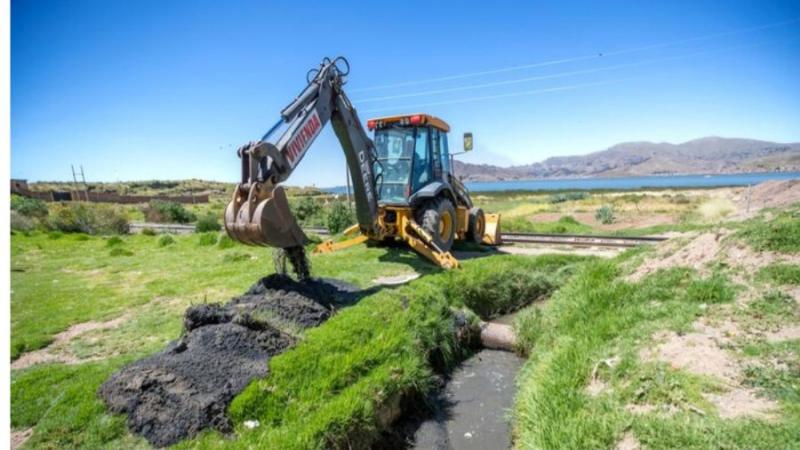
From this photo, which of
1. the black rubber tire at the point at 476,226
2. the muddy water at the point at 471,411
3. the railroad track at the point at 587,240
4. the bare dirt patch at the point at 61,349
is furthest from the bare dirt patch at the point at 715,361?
the railroad track at the point at 587,240

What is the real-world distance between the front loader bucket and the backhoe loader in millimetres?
14

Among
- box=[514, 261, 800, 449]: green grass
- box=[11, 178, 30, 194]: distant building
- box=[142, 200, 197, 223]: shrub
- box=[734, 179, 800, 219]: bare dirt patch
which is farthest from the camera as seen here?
box=[11, 178, 30, 194]: distant building

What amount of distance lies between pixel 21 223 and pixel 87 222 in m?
2.79

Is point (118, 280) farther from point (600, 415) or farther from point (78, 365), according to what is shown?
point (600, 415)

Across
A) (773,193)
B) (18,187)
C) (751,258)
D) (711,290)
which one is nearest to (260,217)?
(711,290)

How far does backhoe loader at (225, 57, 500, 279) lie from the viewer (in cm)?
589

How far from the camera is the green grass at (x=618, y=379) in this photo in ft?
9.27

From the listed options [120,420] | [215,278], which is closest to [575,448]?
[120,420]

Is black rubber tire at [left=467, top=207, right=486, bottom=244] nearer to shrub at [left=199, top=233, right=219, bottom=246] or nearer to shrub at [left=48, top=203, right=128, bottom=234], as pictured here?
shrub at [left=199, top=233, right=219, bottom=246]

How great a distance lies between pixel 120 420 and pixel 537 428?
11.9ft

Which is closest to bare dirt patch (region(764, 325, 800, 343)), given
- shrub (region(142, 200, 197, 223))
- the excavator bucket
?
the excavator bucket

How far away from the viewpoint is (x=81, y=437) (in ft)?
11.3

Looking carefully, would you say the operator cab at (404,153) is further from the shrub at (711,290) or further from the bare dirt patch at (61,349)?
the shrub at (711,290)

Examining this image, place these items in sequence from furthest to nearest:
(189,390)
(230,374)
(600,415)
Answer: (230,374) → (189,390) → (600,415)
